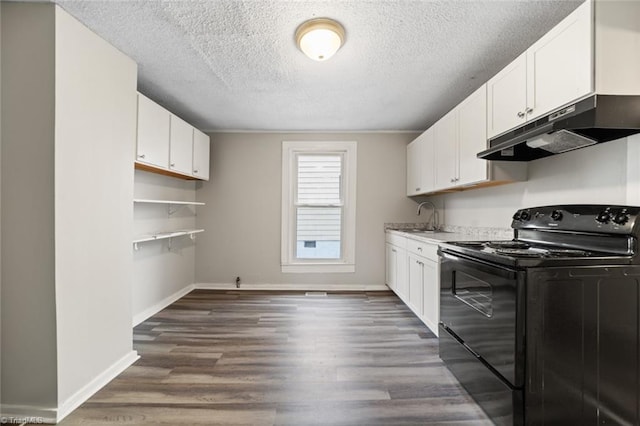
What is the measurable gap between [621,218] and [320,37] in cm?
189

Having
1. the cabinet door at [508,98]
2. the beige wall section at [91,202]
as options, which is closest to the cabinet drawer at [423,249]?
the cabinet door at [508,98]

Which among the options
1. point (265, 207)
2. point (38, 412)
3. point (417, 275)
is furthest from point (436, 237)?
point (38, 412)

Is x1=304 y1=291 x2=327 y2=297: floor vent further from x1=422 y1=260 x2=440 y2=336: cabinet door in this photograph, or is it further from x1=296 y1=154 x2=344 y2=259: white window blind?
x1=422 y1=260 x2=440 y2=336: cabinet door

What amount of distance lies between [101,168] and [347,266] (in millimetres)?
3224

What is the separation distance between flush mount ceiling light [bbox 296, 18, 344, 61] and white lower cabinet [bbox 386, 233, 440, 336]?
5.58ft

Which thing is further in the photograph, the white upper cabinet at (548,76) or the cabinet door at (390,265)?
the cabinet door at (390,265)

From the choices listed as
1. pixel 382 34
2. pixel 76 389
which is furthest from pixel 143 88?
pixel 76 389

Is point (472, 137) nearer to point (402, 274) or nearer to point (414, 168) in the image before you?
point (414, 168)

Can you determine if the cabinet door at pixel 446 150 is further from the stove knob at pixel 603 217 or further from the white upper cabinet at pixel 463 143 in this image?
the stove knob at pixel 603 217

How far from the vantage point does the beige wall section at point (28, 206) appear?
1700 mm

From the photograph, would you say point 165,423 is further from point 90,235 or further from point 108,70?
point 108,70

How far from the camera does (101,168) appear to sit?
2033 mm

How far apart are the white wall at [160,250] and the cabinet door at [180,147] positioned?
1.02 ft

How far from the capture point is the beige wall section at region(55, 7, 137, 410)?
1.75 meters
